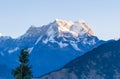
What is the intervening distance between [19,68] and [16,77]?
8.05 ft

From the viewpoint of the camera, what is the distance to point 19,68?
75438mm

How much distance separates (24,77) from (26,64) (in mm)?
2452

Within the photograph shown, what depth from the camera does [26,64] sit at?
7600 cm

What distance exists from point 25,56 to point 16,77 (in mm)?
5368

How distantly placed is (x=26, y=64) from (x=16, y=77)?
354 centimetres

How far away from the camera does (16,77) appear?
73375 mm

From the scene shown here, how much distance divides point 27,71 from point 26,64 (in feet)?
Result: 3.88

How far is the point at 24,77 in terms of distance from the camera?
74.6 metres

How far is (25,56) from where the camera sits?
Answer: 77.6 m

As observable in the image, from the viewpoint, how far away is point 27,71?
7569 cm

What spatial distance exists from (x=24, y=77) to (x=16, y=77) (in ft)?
5.63

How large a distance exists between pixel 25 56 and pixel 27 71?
10.1ft

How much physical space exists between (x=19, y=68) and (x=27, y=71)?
140cm
